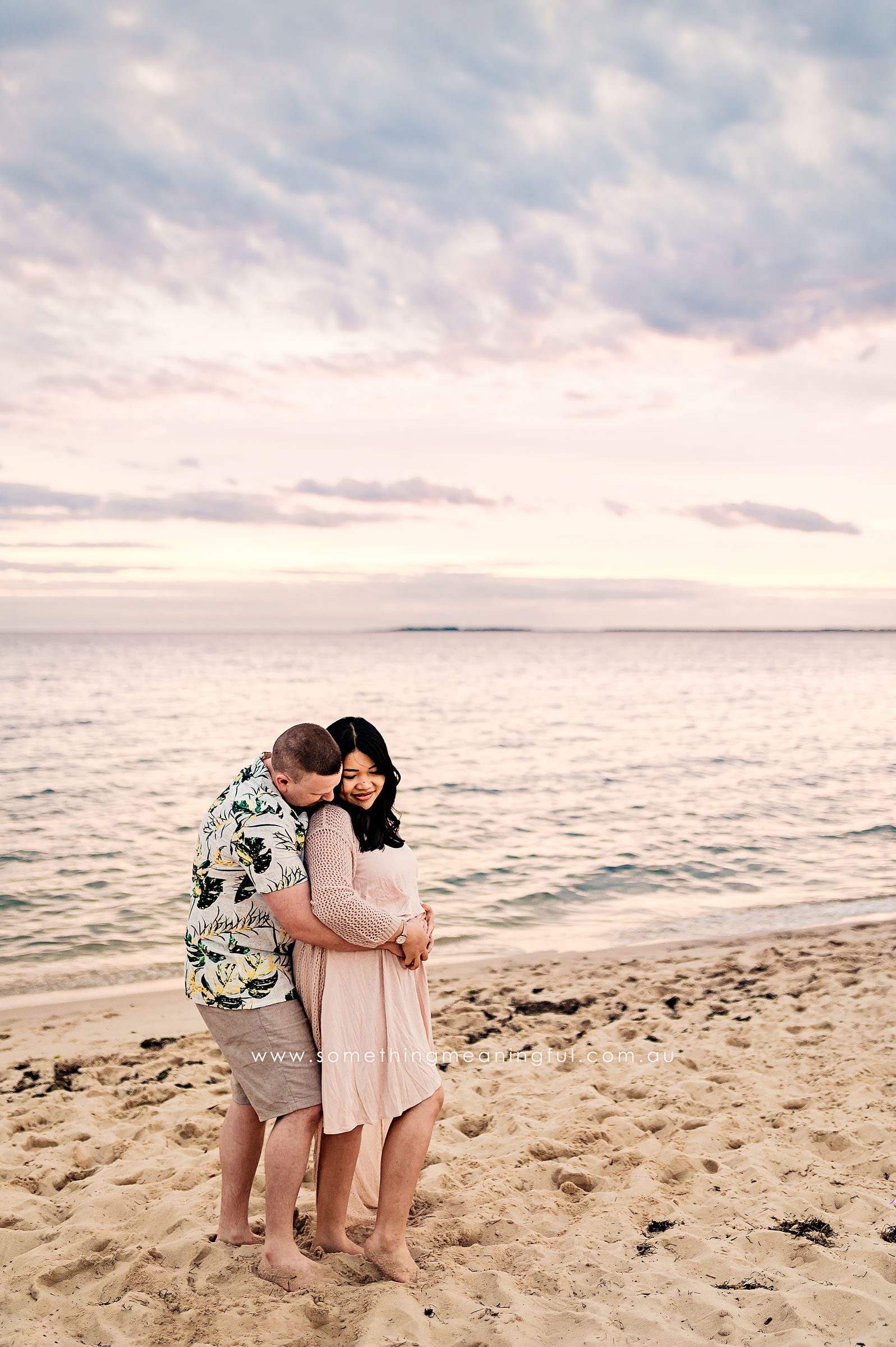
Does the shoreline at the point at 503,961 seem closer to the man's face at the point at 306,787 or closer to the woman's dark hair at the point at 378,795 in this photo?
the woman's dark hair at the point at 378,795

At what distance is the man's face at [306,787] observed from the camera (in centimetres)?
324

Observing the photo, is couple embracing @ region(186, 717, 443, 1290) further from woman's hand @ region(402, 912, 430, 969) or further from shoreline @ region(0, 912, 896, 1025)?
shoreline @ region(0, 912, 896, 1025)

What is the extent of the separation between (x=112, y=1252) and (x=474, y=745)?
2306cm

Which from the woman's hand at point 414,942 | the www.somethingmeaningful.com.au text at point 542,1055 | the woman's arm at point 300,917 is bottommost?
the www.somethingmeaningful.com.au text at point 542,1055

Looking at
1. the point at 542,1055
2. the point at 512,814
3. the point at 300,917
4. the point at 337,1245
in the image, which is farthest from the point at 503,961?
the point at 512,814

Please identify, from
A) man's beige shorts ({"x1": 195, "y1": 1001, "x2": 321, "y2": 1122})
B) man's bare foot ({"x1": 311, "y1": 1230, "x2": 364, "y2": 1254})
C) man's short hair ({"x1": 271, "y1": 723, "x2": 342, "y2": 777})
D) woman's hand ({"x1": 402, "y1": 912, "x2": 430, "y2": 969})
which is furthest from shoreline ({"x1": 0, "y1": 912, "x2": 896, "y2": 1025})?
man's short hair ({"x1": 271, "y1": 723, "x2": 342, "y2": 777})

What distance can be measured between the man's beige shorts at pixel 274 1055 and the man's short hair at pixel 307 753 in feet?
2.89

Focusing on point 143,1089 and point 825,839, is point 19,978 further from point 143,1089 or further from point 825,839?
point 825,839

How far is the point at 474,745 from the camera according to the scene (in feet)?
87.2

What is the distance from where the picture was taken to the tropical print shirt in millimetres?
3197

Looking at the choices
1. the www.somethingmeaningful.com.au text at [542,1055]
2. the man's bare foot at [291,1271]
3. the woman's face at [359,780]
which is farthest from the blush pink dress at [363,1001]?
the www.somethingmeaningful.com.au text at [542,1055]

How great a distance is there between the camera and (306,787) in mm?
3250

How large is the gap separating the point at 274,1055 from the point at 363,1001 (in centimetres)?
37

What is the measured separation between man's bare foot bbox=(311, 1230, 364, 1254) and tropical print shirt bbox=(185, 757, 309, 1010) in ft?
3.37
